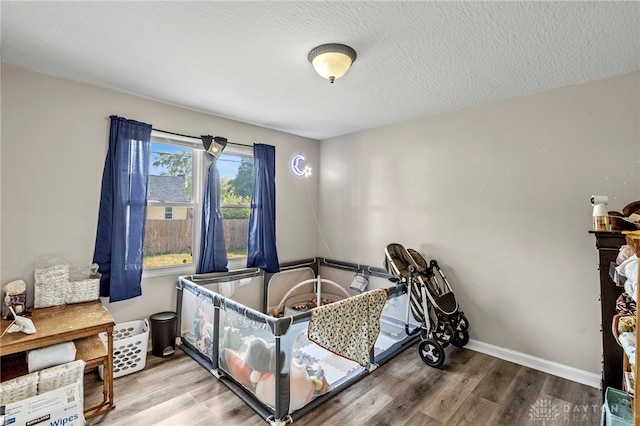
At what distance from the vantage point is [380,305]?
2574mm

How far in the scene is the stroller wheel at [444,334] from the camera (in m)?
2.76

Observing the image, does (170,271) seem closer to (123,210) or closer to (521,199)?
(123,210)

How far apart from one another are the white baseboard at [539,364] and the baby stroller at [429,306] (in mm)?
Answer: 169

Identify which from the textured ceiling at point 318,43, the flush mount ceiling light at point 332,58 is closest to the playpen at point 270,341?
the flush mount ceiling light at point 332,58

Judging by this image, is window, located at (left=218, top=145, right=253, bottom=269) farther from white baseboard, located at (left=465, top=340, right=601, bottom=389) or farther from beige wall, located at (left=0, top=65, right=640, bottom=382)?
white baseboard, located at (left=465, top=340, right=601, bottom=389)

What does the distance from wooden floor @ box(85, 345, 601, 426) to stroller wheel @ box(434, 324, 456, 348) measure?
7.9 inches

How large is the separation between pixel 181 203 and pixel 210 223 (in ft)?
1.23

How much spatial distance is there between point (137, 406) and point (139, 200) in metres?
1.71

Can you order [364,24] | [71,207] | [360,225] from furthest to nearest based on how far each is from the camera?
1. [360,225]
2. [71,207]
3. [364,24]

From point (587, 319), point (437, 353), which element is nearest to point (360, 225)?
Result: point (437, 353)

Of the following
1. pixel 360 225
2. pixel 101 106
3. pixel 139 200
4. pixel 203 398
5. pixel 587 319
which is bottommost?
pixel 203 398

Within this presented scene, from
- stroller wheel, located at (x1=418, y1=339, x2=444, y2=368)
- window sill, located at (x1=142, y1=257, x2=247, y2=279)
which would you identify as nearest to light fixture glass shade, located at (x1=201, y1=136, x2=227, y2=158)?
window sill, located at (x1=142, y1=257, x2=247, y2=279)

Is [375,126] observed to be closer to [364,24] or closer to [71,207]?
[364,24]

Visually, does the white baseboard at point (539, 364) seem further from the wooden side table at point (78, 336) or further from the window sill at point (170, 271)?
the wooden side table at point (78, 336)
